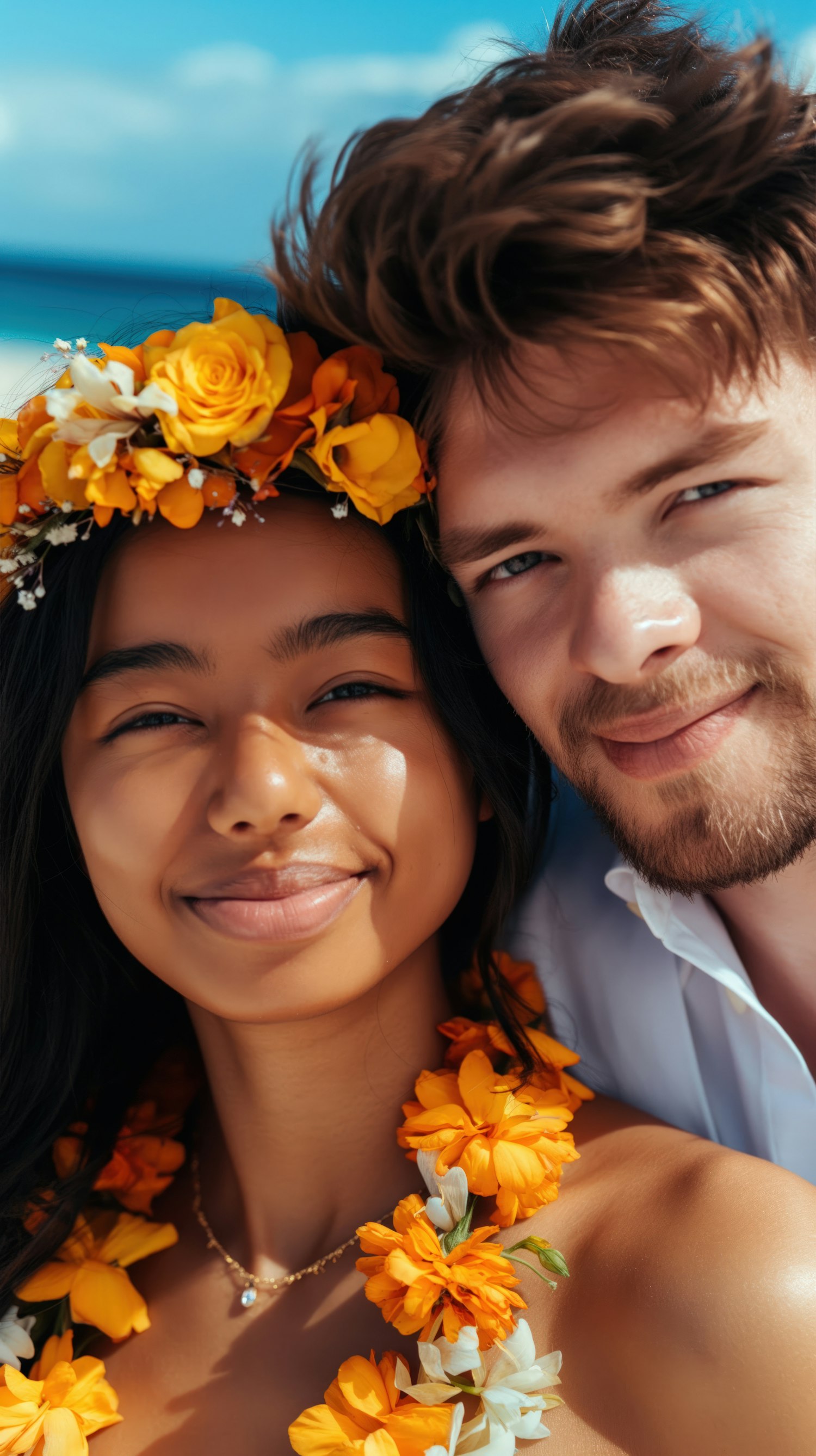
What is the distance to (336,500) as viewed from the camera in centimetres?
218

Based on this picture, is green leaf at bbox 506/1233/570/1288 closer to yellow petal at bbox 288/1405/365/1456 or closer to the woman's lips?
yellow petal at bbox 288/1405/365/1456

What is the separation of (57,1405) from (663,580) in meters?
1.82

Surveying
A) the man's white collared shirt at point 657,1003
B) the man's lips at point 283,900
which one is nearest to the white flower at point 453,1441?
the man's lips at point 283,900

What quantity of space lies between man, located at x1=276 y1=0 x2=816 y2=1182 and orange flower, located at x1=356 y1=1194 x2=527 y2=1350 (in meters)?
0.75

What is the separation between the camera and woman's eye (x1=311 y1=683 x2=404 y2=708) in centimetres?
212

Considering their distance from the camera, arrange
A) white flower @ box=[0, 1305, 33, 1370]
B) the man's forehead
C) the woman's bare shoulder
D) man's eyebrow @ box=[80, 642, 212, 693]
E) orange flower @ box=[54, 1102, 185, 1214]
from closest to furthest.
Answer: the woman's bare shoulder
the man's forehead
man's eyebrow @ box=[80, 642, 212, 693]
white flower @ box=[0, 1305, 33, 1370]
orange flower @ box=[54, 1102, 185, 1214]

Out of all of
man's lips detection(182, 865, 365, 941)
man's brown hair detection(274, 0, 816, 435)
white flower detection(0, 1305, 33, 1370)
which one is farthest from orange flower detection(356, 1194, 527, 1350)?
man's brown hair detection(274, 0, 816, 435)

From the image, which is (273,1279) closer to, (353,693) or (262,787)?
(262,787)

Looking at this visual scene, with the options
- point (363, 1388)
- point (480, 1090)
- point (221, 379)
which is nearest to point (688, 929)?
point (480, 1090)

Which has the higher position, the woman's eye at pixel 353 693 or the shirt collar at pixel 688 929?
the woman's eye at pixel 353 693

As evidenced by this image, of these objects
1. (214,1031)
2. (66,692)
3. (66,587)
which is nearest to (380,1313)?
(214,1031)

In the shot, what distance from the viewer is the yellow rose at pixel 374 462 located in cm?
205

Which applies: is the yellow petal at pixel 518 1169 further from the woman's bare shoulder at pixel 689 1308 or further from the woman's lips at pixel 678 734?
the woman's lips at pixel 678 734

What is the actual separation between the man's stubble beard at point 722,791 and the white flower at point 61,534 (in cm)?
94
